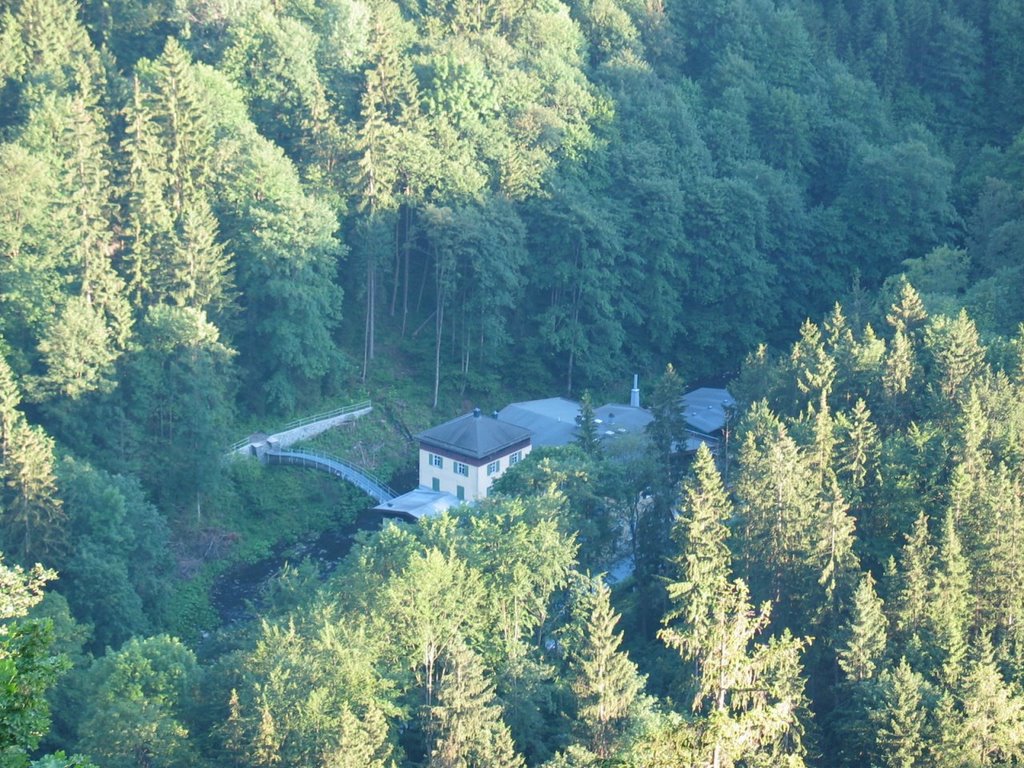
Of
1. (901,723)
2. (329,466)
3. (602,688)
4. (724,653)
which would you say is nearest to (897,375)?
(901,723)

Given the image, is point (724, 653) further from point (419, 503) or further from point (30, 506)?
point (419, 503)

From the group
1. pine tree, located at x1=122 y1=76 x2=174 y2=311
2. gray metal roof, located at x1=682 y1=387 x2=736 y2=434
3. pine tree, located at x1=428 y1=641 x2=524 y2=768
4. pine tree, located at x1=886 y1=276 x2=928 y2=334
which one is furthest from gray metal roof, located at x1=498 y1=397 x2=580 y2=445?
pine tree, located at x1=428 y1=641 x2=524 y2=768

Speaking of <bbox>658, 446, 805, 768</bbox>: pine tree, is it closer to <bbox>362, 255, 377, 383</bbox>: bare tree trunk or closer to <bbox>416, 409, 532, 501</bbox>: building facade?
<bbox>416, 409, 532, 501</bbox>: building facade

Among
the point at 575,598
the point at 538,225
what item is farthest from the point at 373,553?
the point at 538,225

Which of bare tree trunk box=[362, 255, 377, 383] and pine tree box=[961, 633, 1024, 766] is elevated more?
bare tree trunk box=[362, 255, 377, 383]

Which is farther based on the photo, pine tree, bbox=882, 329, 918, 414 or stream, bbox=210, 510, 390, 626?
stream, bbox=210, 510, 390, 626

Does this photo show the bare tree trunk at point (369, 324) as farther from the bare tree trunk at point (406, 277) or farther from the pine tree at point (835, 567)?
the pine tree at point (835, 567)

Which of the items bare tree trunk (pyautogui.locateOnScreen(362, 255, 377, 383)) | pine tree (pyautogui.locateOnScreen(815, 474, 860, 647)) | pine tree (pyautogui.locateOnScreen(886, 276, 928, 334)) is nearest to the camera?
pine tree (pyautogui.locateOnScreen(815, 474, 860, 647))
